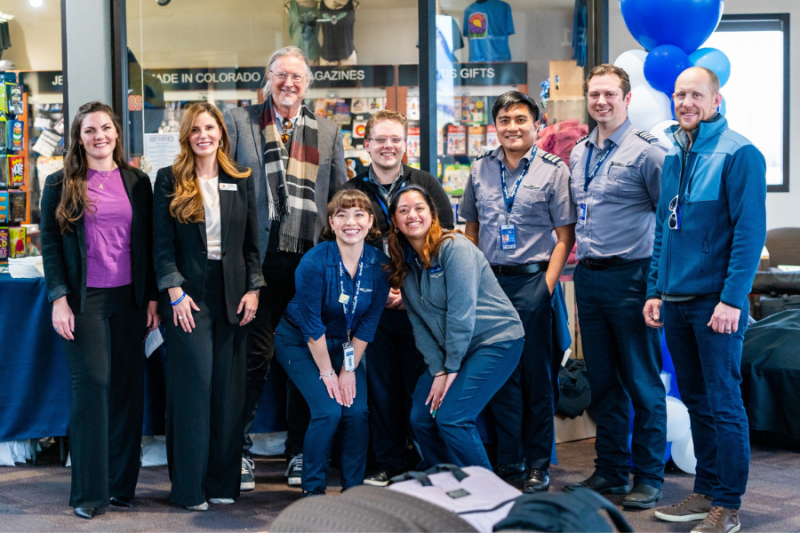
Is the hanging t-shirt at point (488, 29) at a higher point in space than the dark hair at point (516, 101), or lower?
higher

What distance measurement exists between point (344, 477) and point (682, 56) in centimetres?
262

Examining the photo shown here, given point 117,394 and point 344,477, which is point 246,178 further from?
point 344,477

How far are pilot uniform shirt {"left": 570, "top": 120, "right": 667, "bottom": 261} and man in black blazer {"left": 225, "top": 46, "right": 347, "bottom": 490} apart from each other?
3.57 feet

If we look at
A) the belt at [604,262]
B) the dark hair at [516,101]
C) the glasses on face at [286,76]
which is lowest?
the belt at [604,262]

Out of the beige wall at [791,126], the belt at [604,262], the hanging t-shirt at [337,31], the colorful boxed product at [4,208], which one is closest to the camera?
the belt at [604,262]

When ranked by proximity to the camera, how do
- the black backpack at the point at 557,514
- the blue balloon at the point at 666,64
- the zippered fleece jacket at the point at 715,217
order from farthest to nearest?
the blue balloon at the point at 666,64
the zippered fleece jacket at the point at 715,217
the black backpack at the point at 557,514

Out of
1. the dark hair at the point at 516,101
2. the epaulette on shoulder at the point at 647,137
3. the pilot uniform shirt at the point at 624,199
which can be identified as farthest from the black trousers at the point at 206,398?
the epaulette on shoulder at the point at 647,137

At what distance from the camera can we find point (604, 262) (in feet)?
9.46

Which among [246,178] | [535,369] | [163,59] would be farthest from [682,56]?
[163,59]

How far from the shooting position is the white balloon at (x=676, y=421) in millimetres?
3205

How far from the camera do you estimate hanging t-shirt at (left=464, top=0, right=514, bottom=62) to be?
15.5 ft

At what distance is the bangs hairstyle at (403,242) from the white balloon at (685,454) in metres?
1.43

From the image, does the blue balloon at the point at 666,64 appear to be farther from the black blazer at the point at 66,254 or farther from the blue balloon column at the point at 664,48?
the black blazer at the point at 66,254

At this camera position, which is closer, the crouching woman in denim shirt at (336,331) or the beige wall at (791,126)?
the crouching woman in denim shirt at (336,331)
